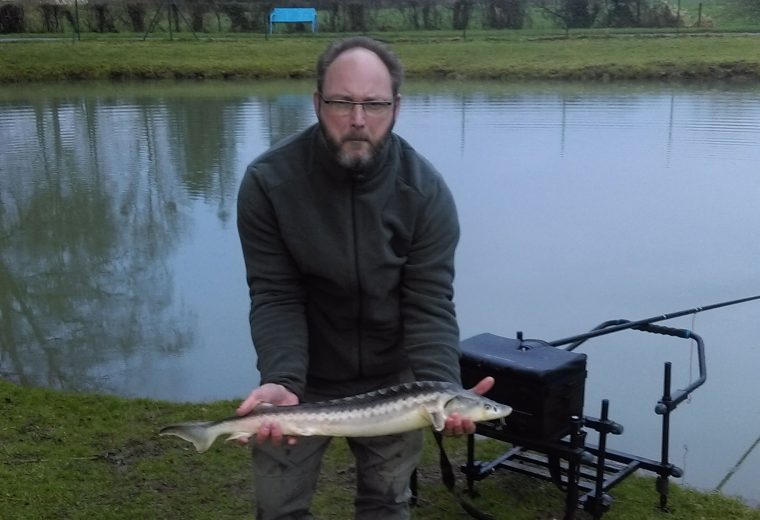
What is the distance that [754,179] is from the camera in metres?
9.35

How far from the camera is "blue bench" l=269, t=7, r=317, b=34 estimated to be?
2706cm

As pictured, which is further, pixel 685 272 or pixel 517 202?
pixel 517 202

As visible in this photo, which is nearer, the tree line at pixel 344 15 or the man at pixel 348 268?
the man at pixel 348 268

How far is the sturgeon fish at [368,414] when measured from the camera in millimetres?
2422

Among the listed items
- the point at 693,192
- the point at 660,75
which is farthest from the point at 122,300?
the point at 660,75

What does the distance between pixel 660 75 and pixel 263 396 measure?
1891cm

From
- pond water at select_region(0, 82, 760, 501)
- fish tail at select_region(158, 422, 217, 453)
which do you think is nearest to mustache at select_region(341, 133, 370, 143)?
fish tail at select_region(158, 422, 217, 453)

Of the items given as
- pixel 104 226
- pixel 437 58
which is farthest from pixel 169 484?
pixel 437 58

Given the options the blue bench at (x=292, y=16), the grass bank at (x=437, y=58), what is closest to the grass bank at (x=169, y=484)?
the grass bank at (x=437, y=58)

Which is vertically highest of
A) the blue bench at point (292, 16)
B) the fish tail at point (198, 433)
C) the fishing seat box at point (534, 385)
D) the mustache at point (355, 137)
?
the blue bench at point (292, 16)

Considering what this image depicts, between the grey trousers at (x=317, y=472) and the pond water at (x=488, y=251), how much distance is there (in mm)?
1895

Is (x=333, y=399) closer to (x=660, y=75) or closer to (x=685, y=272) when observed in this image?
(x=685, y=272)

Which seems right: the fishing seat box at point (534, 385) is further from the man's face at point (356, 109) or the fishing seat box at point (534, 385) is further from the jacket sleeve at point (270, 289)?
the man's face at point (356, 109)

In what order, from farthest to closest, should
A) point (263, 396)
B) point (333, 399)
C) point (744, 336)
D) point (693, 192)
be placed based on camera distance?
point (693, 192) < point (744, 336) < point (333, 399) < point (263, 396)
